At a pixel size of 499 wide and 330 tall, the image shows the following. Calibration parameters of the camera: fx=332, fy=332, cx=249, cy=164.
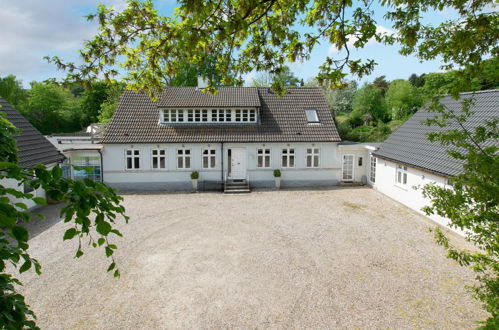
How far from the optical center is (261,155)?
834 inches

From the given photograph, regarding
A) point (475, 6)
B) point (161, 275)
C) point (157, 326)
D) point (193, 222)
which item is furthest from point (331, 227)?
point (475, 6)

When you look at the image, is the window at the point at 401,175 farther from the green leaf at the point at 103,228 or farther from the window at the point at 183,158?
the green leaf at the point at 103,228

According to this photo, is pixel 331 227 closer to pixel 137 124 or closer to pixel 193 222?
pixel 193 222

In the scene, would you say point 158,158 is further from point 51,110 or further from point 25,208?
point 51,110

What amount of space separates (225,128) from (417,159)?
1127 centimetres

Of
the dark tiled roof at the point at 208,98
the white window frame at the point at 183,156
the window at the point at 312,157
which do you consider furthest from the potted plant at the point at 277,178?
the white window frame at the point at 183,156

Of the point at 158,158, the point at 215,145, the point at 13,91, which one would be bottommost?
the point at 158,158

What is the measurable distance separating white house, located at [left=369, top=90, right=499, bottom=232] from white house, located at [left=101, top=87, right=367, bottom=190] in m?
3.07

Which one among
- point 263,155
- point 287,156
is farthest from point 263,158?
point 287,156

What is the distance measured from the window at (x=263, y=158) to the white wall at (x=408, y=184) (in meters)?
6.68

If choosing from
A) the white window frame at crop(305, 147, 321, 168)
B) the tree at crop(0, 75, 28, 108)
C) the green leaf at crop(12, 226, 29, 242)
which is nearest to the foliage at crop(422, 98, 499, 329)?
the green leaf at crop(12, 226, 29, 242)

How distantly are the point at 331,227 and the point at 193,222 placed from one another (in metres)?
5.76

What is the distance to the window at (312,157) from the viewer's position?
21375mm

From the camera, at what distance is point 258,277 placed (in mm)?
9125
